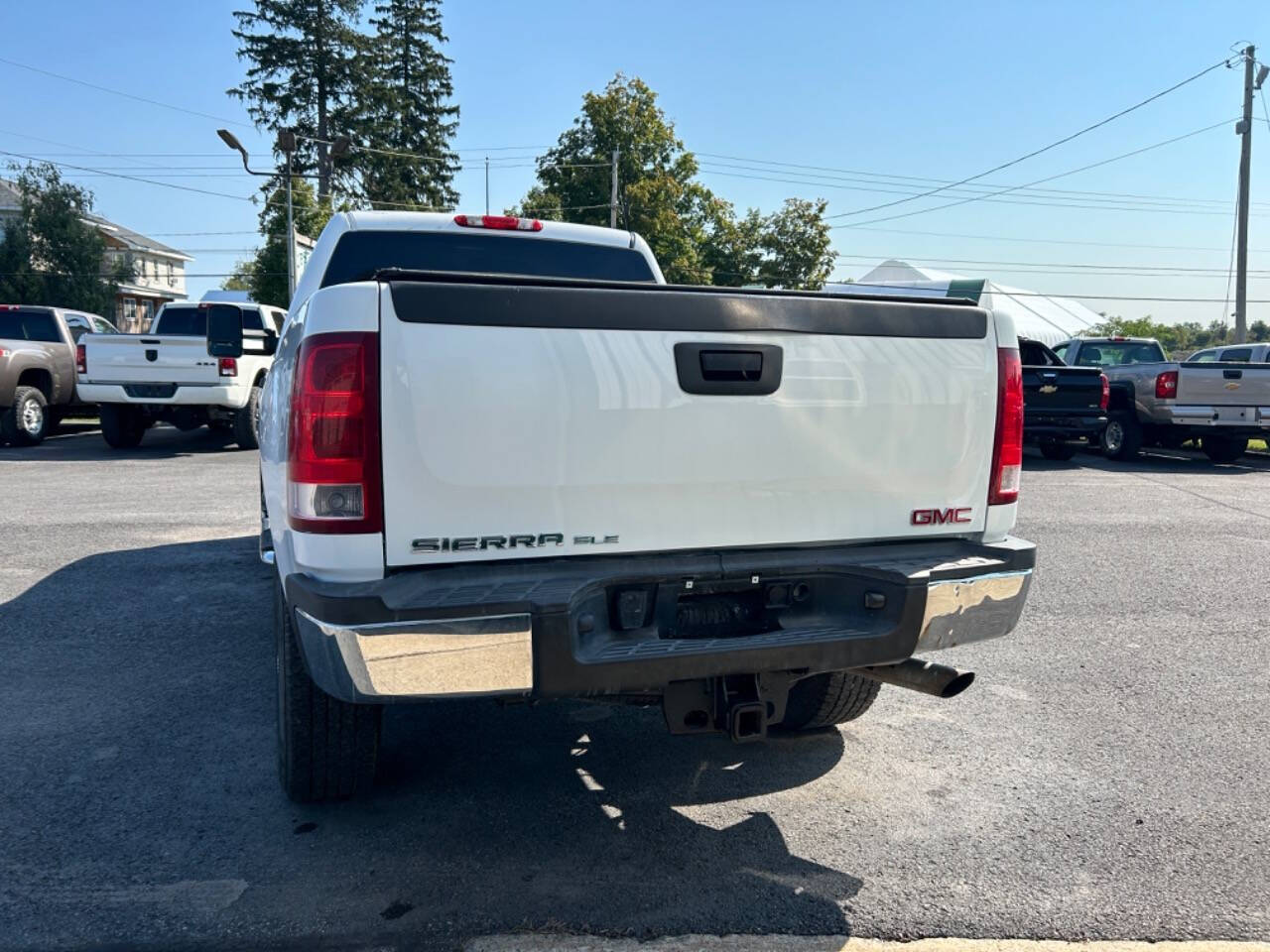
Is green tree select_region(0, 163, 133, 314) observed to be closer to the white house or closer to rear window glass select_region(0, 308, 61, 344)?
the white house

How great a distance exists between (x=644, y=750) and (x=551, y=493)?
1.57 metres

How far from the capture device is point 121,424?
13.6m

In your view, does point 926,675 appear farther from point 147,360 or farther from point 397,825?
point 147,360

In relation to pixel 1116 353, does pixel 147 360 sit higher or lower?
lower

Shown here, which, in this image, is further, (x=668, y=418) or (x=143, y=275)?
(x=143, y=275)

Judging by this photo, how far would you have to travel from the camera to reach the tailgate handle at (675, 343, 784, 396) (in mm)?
2777

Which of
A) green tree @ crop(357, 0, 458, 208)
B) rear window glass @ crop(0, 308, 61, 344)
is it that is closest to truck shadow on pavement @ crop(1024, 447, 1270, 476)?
rear window glass @ crop(0, 308, 61, 344)

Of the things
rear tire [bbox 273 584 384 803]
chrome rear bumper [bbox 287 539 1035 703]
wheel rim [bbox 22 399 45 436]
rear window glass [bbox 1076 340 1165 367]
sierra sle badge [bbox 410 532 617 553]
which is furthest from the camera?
rear window glass [bbox 1076 340 1165 367]

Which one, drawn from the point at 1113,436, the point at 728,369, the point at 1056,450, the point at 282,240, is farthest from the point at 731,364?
the point at 282,240

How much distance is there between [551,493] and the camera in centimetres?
268

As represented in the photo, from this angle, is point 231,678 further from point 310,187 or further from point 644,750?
point 310,187

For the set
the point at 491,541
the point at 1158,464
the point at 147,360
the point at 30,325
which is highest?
the point at 30,325

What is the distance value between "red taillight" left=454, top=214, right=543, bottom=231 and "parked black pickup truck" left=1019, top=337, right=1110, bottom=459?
35.0 ft

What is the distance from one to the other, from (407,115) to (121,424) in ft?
140
